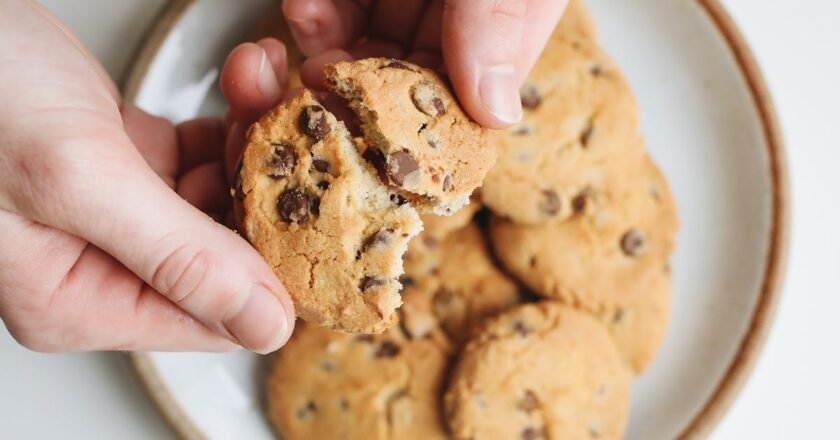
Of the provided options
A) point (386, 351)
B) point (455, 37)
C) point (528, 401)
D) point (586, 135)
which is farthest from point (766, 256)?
point (455, 37)

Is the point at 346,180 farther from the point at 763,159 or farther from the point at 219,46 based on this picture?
the point at 763,159

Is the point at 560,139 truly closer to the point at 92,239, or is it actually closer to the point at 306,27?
the point at 306,27

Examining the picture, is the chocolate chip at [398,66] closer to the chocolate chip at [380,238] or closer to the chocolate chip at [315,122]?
the chocolate chip at [315,122]

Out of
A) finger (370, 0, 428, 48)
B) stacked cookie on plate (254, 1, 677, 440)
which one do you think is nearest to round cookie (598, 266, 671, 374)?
stacked cookie on plate (254, 1, 677, 440)

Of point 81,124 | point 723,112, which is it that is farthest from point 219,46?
point 723,112

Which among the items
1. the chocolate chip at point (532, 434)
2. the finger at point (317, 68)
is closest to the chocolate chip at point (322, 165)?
the finger at point (317, 68)

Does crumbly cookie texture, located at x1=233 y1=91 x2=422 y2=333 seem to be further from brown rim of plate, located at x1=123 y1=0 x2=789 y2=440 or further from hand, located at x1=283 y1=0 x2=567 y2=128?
brown rim of plate, located at x1=123 y1=0 x2=789 y2=440

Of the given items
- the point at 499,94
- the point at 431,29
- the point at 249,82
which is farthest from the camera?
the point at 431,29
